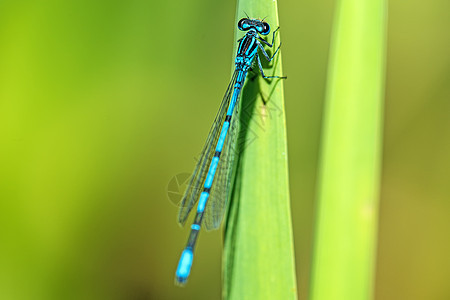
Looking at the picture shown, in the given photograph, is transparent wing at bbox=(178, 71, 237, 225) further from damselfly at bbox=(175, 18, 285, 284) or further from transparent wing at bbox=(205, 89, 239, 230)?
transparent wing at bbox=(205, 89, 239, 230)

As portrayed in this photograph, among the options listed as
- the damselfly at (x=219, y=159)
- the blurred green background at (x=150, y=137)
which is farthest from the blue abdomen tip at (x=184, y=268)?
the blurred green background at (x=150, y=137)

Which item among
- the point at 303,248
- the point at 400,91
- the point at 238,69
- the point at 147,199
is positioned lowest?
the point at 303,248

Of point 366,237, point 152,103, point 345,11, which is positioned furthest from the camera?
point 152,103

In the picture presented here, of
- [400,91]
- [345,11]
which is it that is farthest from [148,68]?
[400,91]

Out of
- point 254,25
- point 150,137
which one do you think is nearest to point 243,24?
point 254,25

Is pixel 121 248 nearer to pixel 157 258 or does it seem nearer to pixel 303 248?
pixel 157 258

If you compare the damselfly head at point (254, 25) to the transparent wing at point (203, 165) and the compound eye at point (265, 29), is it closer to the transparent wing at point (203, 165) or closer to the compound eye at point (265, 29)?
the compound eye at point (265, 29)
